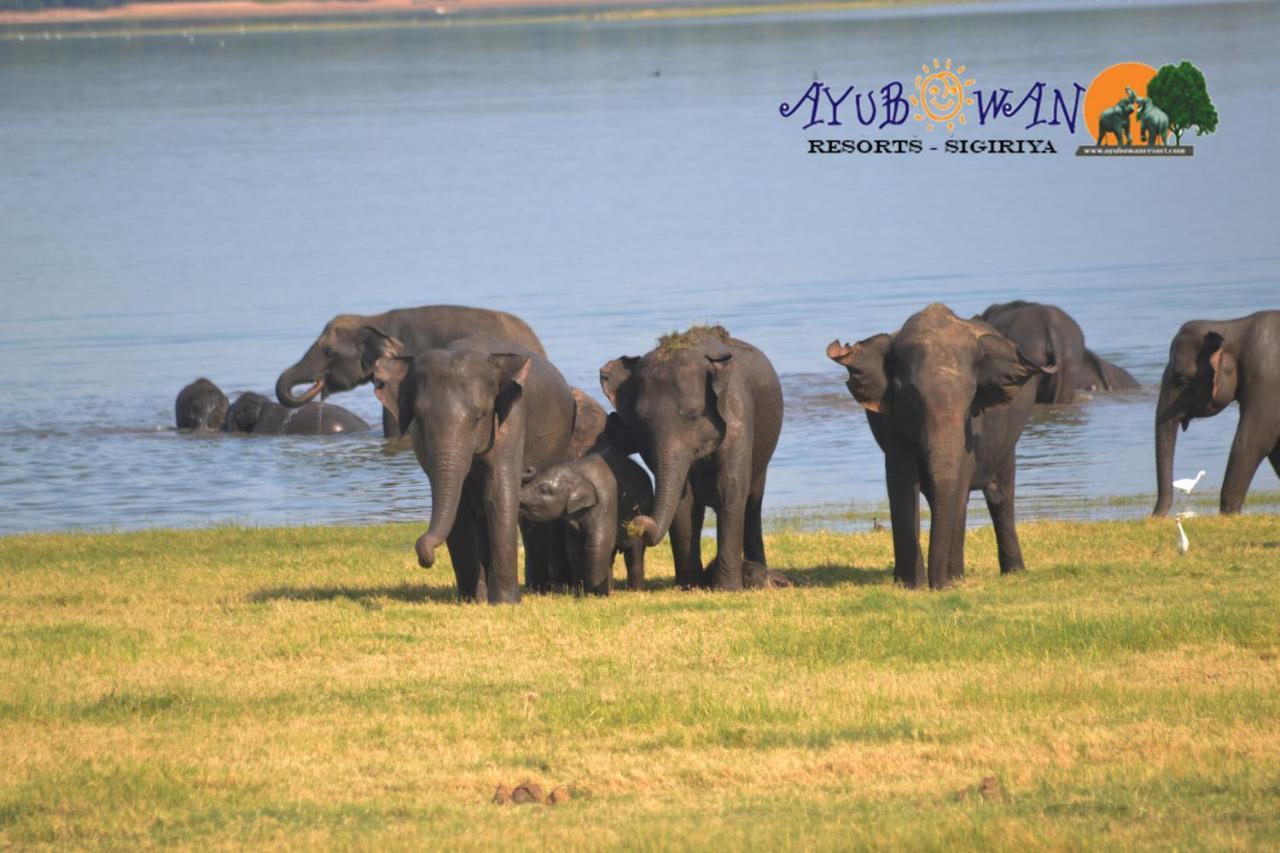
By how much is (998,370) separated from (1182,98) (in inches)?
2240

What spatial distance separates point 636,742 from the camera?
463 inches

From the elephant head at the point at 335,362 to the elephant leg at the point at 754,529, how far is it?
13507mm

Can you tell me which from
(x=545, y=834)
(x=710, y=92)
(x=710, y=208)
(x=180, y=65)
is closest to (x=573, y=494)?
(x=545, y=834)

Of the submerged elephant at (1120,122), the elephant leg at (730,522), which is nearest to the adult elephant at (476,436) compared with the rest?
the elephant leg at (730,522)

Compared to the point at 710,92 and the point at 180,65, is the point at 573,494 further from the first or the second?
the point at 180,65

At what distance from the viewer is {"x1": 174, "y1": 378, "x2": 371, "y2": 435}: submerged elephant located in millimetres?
31812

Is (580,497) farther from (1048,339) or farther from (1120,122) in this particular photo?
(1120,122)

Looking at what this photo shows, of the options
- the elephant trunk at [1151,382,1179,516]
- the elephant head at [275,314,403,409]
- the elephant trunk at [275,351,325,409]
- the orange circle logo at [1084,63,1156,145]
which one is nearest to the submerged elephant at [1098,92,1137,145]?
the orange circle logo at [1084,63,1156,145]

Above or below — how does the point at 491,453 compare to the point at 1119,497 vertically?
above

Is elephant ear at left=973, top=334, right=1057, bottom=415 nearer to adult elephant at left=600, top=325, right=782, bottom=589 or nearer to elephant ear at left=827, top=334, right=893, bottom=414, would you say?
elephant ear at left=827, top=334, right=893, bottom=414

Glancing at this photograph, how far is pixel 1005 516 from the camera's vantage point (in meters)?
17.6

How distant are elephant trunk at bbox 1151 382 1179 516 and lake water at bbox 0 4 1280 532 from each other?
86cm

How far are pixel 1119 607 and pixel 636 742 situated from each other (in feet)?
14.4

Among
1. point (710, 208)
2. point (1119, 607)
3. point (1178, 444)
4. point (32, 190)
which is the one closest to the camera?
point (1119, 607)
